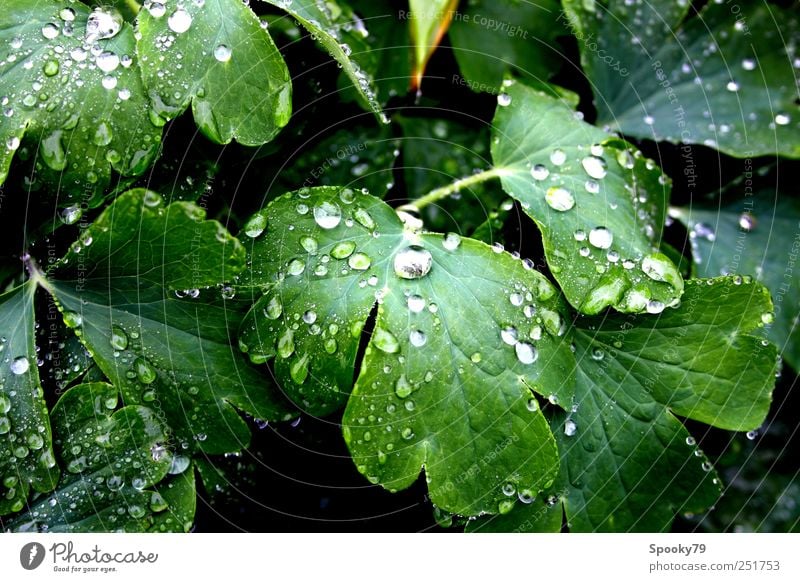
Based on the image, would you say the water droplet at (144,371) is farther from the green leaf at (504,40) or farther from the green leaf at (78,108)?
the green leaf at (504,40)

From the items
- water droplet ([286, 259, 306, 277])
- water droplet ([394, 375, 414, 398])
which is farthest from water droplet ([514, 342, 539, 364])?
water droplet ([286, 259, 306, 277])

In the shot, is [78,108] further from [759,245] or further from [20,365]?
[759,245]

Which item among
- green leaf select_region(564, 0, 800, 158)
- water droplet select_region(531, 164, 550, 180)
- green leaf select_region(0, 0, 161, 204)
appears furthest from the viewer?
green leaf select_region(564, 0, 800, 158)

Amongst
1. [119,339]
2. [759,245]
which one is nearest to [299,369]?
[119,339]

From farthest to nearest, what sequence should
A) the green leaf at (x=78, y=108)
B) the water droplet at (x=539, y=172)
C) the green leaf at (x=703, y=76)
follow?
the green leaf at (x=703, y=76) < the water droplet at (x=539, y=172) < the green leaf at (x=78, y=108)

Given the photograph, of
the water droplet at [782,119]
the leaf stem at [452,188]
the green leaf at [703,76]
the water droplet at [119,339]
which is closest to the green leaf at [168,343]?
the water droplet at [119,339]

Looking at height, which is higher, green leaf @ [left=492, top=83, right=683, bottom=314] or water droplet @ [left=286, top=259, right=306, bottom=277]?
green leaf @ [left=492, top=83, right=683, bottom=314]

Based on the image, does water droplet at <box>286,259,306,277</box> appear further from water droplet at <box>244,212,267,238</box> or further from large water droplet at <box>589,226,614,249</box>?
large water droplet at <box>589,226,614,249</box>
